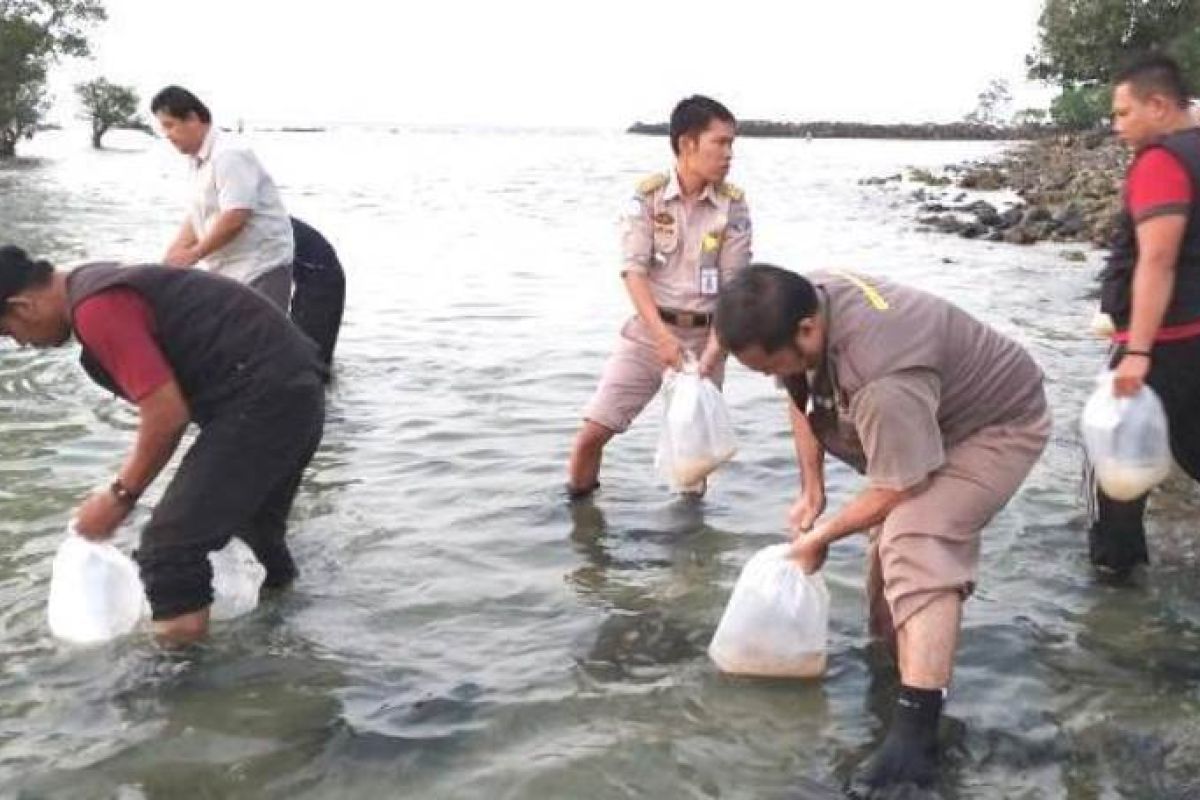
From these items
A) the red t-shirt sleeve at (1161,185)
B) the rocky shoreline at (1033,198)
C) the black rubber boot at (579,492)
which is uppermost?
the red t-shirt sleeve at (1161,185)

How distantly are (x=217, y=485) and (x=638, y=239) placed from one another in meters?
2.50

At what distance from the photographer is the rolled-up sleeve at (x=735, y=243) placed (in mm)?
5891

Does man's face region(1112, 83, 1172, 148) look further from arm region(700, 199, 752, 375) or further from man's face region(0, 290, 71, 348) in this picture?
man's face region(0, 290, 71, 348)

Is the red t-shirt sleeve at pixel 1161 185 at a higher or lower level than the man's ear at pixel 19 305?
higher

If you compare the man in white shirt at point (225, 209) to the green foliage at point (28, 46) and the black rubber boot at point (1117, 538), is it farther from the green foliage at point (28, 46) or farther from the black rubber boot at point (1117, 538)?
the green foliage at point (28, 46)

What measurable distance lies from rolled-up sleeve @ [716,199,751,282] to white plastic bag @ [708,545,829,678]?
2052 mm

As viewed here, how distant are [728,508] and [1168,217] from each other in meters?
2.79

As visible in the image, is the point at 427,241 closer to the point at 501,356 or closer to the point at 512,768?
the point at 501,356

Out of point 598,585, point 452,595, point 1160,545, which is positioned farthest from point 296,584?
point 1160,545

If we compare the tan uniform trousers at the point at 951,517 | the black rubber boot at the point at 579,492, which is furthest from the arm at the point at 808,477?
the black rubber boot at the point at 579,492

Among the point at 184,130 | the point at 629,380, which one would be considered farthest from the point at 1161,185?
the point at 184,130

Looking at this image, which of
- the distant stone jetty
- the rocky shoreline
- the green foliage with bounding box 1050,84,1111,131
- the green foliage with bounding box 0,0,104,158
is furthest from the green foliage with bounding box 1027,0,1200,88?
the distant stone jetty

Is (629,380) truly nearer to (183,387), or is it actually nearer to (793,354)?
(183,387)

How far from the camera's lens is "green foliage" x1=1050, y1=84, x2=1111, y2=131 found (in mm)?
57906
